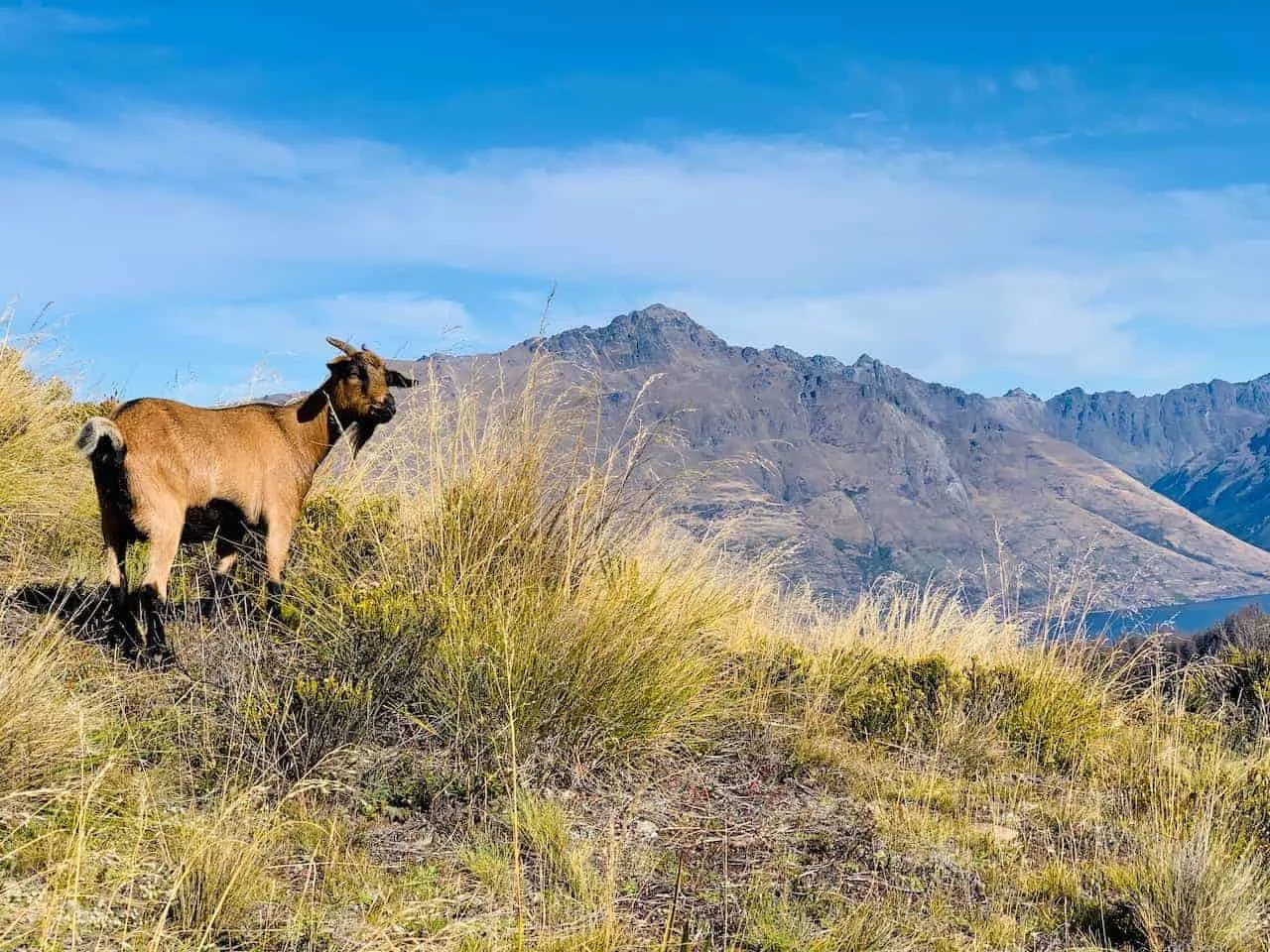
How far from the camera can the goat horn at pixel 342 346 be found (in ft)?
19.6

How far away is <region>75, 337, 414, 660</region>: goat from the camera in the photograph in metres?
5.04

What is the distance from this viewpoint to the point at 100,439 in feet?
16.0

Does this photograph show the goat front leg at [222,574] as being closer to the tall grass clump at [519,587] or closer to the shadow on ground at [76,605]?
the tall grass clump at [519,587]

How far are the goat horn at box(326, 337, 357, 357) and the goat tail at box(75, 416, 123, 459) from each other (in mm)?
1382

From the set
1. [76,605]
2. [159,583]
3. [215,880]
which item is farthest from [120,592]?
[215,880]

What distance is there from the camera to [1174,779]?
4941mm

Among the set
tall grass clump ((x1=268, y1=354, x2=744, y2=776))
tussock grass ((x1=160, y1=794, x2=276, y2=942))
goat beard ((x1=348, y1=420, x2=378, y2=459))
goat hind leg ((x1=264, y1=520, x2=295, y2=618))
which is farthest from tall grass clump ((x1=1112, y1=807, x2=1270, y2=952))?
goat beard ((x1=348, y1=420, x2=378, y2=459))

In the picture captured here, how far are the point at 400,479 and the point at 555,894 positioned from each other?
12.6ft

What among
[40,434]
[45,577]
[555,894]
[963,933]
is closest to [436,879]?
[555,894]

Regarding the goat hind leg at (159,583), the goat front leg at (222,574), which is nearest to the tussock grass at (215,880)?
the goat hind leg at (159,583)

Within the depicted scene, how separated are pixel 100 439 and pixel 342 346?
1.57m

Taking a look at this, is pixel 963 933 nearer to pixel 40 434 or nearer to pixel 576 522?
pixel 576 522

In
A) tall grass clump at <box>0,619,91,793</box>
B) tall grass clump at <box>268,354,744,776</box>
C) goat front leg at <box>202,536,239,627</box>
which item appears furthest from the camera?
goat front leg at <box>202,536,239,627</box>

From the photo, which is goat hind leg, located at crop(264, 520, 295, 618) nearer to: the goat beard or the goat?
the goat
